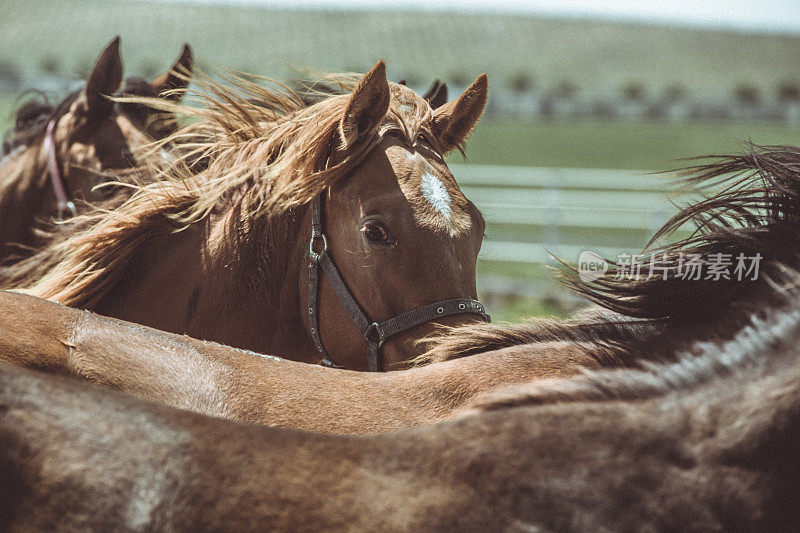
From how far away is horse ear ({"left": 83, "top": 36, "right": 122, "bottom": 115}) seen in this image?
10.2 feet

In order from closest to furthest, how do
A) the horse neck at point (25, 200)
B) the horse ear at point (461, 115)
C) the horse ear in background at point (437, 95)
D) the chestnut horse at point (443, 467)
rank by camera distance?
the chestnut horse at point (443, 467) → the horse ear at point (461, 115) → the horse ear in background at point (437, 95) → the horse neck at point (25, 200)

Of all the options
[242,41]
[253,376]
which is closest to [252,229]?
[253,376]

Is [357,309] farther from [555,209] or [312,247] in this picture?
[555,209]

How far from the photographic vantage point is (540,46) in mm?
50719

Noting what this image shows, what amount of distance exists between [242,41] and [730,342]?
162ft

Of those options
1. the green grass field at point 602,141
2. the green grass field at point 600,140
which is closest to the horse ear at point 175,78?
the green grass field at point 600,140

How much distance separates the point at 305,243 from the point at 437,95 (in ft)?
3.62

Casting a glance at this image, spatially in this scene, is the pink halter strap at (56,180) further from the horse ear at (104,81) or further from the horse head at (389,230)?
the horse head at (389,230)

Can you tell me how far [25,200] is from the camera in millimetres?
3260

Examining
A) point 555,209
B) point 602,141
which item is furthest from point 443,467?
point 602,141

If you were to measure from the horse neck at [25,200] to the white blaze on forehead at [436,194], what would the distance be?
6.45 feet

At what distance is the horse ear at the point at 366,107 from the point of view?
2234 mm

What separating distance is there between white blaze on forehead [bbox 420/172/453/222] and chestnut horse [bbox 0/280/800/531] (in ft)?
4.03

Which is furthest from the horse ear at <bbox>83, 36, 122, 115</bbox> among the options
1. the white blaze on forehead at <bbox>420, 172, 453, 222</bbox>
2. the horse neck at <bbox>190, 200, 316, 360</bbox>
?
the white blaze on forehead at <bbox>420, 172, 453, 222</bbox>
